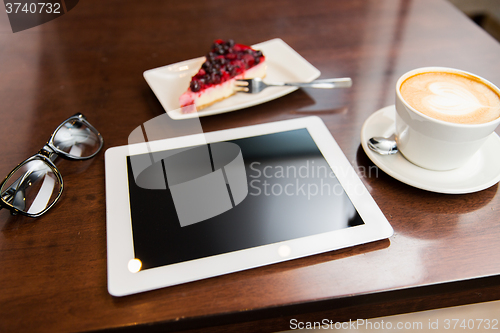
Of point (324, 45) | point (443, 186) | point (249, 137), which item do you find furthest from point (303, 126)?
point (324, 45)

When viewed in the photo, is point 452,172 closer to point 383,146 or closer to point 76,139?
point 383,146

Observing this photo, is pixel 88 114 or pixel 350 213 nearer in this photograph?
pixel 350 213

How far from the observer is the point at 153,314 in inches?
15.0

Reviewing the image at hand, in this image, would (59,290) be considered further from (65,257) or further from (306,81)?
(306,81)

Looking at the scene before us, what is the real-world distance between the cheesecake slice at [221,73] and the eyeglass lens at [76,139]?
17 centimetres

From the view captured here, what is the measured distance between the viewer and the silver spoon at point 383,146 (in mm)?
541

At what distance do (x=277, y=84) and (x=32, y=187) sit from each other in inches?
17.9

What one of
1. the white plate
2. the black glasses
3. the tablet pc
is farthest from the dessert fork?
the black glasses

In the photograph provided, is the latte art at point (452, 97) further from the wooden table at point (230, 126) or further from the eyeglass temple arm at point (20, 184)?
the eyeglass temple arm at point (20, 184)

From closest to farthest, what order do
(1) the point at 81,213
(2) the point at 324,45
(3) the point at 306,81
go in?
(1) the point at 81,213 → (3) the point at 306,81 → (2) the point at 324,45

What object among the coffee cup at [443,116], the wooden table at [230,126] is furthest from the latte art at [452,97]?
the wooden table at [230,126]

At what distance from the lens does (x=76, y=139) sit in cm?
59

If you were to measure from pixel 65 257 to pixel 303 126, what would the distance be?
1.31 feet

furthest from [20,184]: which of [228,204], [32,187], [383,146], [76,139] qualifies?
[383,146]
